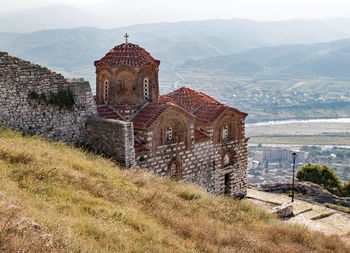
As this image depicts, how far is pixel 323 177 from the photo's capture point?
23.8 meters

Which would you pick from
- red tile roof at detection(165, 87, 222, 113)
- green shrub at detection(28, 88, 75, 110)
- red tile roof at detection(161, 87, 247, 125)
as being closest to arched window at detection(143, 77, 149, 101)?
red tile roof at detection(161, 87, 247, 125)

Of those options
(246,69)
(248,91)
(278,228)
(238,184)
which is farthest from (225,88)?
(278,228)

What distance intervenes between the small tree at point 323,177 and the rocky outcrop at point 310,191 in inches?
96.0

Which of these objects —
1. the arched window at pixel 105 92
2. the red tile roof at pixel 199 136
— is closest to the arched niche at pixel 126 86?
the arched window at pixel 105 92

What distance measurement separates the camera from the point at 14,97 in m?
12.1

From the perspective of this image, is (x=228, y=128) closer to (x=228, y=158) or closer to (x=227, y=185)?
(x=228, y=158)

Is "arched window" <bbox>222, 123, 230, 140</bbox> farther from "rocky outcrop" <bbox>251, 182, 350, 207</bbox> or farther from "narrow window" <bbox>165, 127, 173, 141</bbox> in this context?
"rocky outcrop" <bbox>251, 182, 350, 207</bbox>

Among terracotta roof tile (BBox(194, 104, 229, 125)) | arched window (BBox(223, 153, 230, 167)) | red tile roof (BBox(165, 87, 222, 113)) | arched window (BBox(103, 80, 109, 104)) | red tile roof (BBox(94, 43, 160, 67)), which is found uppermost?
red tile roof (BBox(94, 43, 160, 67))

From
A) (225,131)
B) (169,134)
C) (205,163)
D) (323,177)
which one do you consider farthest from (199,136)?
(323,177)

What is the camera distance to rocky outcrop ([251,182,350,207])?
65.5 feet

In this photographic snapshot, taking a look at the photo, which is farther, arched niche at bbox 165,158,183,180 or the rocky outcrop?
the rocky outcrop

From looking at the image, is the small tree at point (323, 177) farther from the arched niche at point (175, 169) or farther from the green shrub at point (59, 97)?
the green shrub at point (59, 97)

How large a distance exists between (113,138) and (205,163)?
5.35 meters

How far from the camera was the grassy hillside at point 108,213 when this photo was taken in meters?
5.93
